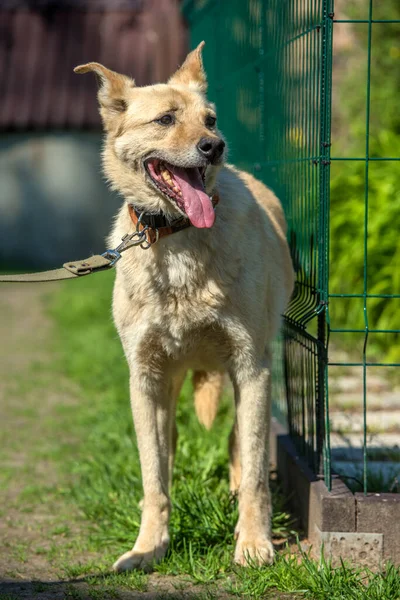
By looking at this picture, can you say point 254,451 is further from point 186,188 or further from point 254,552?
point 186,188

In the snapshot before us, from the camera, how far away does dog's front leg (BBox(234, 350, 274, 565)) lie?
3707 millimetres

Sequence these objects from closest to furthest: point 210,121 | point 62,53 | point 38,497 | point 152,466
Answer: point 210,121, point 152,466, point 38,497, point 62,53

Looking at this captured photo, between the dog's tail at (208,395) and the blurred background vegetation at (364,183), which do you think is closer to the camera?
the dog's tail at (208,395)

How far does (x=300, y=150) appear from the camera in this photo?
14.1ft

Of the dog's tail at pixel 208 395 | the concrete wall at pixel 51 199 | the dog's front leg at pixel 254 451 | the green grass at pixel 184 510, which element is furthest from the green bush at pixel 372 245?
the concrete wall at pixel 51 199

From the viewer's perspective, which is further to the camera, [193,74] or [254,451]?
[193,74]

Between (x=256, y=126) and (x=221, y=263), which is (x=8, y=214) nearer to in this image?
(x=256, y=126)

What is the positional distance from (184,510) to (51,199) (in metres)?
12.9

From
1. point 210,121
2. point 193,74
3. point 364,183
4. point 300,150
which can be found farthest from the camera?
point 364,183

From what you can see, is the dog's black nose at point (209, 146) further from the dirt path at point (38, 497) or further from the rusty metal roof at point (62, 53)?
Answer: the rusty metal roof at point (62, 53)

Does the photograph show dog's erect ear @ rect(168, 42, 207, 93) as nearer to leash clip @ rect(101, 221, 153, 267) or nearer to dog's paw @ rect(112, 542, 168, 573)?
Result: leash clip @ rect(101, 221, 153, 267)

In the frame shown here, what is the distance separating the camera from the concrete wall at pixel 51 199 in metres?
16.1

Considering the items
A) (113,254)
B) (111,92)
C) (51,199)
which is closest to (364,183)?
(111,92)

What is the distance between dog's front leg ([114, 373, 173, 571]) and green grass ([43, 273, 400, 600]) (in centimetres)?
11
